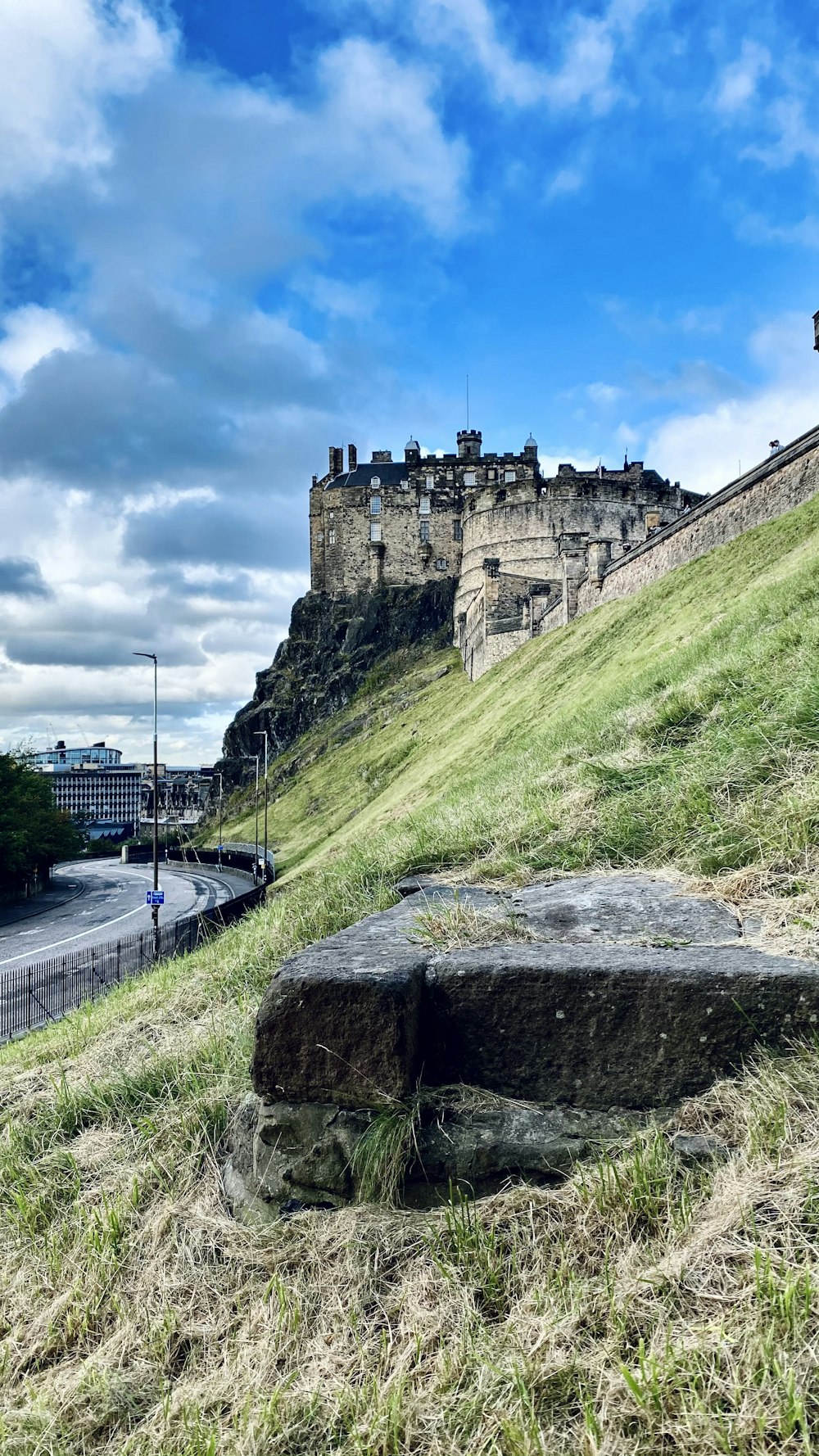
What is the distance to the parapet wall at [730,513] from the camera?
19.3m

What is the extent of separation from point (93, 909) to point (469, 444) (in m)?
59.7

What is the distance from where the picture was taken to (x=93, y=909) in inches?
1795

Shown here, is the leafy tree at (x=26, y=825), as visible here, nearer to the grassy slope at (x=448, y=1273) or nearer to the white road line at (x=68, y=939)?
the white road line at (x=68, y=939)

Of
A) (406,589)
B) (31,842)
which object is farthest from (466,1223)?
(406,589)

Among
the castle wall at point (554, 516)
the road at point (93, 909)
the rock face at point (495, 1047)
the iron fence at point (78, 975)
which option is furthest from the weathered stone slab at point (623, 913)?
the castle wall at point (554, 516)

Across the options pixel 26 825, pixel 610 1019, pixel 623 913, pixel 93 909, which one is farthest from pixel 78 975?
pixel 26 825

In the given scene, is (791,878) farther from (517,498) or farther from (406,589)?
(406,589)

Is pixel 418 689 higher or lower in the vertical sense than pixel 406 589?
lower

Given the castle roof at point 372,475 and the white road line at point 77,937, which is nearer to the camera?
the white road line at point 77,937

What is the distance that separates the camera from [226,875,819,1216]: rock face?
255 centimetres

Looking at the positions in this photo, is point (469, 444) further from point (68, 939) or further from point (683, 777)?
point (683, 777)

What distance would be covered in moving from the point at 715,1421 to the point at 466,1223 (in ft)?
2.92

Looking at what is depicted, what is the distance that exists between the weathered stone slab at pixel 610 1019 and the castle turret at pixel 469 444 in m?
86.7

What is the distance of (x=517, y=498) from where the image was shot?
54.1 meters
